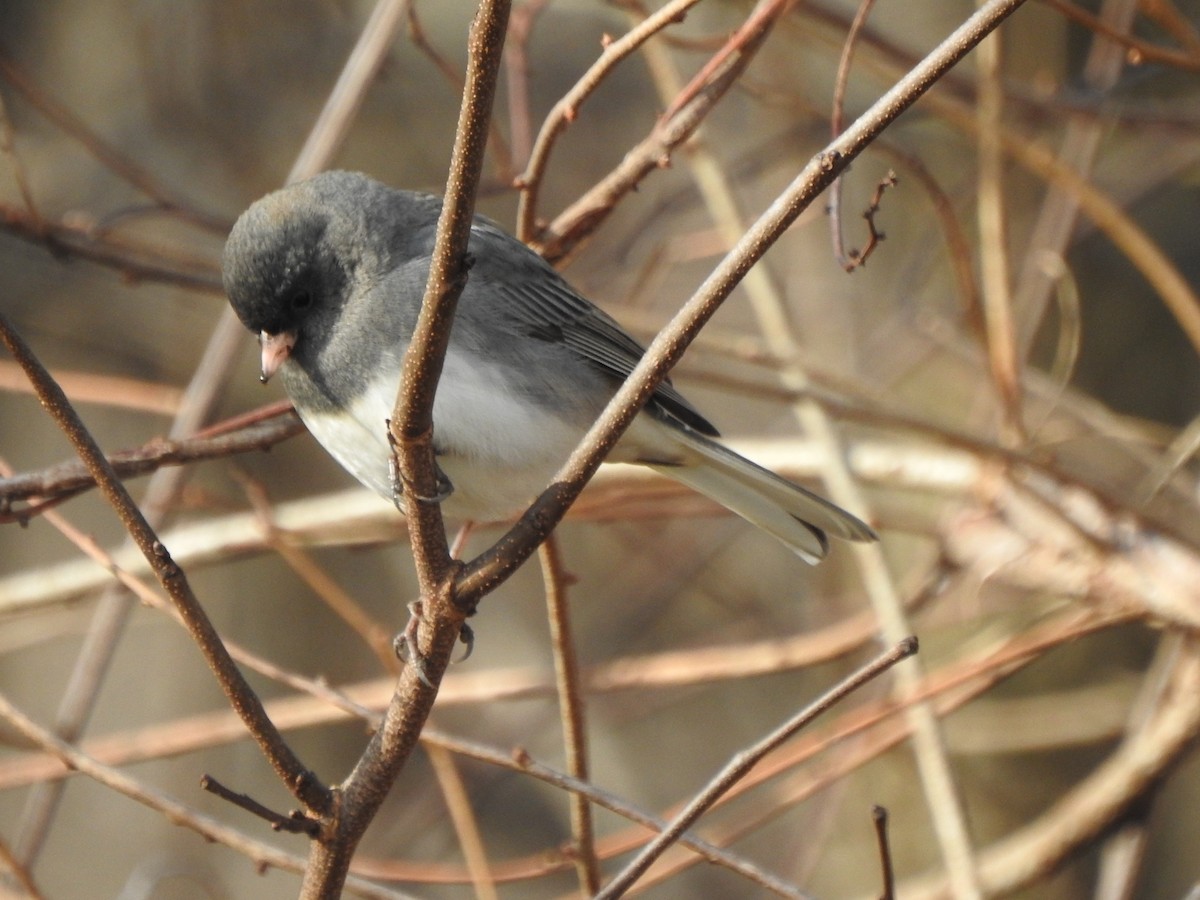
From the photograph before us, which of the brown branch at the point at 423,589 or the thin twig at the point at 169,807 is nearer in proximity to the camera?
the brown branch at the point at 423,589

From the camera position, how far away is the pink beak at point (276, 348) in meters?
2.03

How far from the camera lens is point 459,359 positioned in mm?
2051

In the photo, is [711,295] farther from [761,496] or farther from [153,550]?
[761,496]

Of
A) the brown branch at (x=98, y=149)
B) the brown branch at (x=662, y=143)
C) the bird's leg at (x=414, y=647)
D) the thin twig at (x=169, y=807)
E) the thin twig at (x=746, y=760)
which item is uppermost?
the brown branch at (x=98, y=149)

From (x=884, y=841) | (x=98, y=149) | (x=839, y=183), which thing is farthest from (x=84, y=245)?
(x=884, y=841)

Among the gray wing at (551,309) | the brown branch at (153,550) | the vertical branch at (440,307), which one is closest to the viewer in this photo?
the vertical branch at (440,307)

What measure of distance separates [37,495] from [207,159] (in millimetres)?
3343

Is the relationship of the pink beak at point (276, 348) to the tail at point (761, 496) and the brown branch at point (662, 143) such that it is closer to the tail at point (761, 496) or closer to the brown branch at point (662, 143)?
the brown branch at point (662, 143)

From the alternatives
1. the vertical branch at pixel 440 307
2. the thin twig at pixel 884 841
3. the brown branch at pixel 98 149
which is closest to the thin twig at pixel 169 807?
the vertical branch at pixel 440 307

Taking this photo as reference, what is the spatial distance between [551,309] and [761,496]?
48 centimetres

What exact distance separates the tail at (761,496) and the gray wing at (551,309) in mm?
53

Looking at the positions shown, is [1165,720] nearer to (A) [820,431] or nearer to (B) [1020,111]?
(A) [820,431]

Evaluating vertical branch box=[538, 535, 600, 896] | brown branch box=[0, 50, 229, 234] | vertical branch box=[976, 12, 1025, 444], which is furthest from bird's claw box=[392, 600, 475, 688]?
vertical branch box=[976, 12, 1025, 444]

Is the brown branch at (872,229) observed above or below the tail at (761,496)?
below
